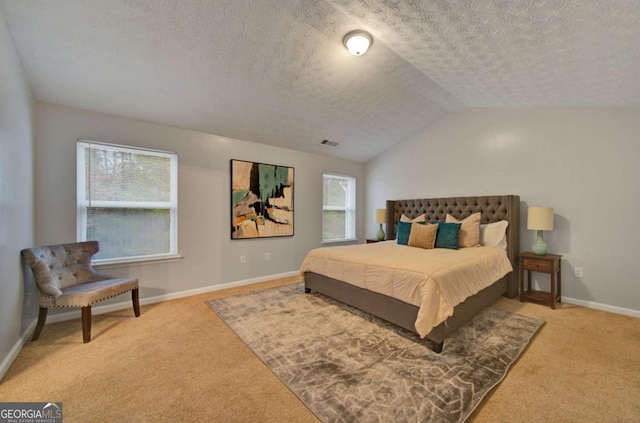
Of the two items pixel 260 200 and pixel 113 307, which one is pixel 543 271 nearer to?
pixel 260 200

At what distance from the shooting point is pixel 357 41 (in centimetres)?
229

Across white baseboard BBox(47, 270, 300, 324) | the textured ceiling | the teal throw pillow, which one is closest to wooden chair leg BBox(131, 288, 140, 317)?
white baseboard BBox(47, 270, 300, 324)

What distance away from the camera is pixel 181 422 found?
1430 millimetres

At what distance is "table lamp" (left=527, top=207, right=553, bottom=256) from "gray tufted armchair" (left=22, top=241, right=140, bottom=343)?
4.76 metres

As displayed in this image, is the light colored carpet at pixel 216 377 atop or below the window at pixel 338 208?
below

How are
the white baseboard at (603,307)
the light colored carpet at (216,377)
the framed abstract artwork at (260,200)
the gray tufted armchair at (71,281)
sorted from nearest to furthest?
the light colored carpet at (216,377) < the gray tufted armchair at (71,281) < the white baseboard at (603,307) < the framed abstract artwork at (260,200)

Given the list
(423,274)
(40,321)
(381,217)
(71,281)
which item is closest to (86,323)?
(40,321)

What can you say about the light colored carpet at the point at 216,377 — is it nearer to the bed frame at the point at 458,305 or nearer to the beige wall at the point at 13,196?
the beige wall at the point at 13,196

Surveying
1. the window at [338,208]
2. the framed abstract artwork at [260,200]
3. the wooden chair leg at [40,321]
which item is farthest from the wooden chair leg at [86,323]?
the window at [338,208]

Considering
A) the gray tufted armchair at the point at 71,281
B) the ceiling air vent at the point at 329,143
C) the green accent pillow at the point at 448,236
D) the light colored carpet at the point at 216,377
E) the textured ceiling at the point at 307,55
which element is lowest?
the light colored carpet at the point at 216,377

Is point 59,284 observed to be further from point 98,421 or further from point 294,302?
A: point 294,302

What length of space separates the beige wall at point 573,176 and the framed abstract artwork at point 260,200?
2.83 meters

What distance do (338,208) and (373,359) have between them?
3631mm

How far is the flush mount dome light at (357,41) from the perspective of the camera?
7.40 ft
